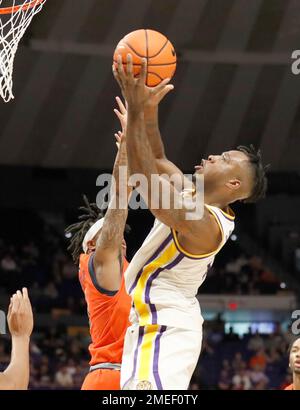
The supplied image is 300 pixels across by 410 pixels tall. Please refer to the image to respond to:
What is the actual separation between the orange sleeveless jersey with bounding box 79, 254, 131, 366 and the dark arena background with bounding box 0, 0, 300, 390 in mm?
6509

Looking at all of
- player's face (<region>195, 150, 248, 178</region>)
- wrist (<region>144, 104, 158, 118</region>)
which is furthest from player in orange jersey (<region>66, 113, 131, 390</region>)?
player's face (<region>195, 150, 248, 178</region>)

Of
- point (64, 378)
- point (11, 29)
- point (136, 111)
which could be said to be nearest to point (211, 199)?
point (136, 111)

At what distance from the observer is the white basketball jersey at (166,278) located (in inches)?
143

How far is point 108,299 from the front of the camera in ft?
13.8

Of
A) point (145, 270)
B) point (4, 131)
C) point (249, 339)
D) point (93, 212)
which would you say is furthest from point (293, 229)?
point (145, 270)

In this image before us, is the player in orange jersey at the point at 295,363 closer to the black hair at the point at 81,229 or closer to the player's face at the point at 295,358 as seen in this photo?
the player's face at the point at 295,358

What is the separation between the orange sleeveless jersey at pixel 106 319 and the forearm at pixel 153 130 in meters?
0.66

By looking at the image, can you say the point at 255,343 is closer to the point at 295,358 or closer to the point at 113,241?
the point at 295,358

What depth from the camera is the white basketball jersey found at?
3.63 m

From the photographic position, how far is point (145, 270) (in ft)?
12.1

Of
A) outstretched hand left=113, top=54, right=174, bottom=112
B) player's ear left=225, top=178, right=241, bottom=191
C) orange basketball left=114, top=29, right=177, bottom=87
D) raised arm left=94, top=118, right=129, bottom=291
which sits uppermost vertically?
orange basketball left=114, top=29, right=177, bottom=87

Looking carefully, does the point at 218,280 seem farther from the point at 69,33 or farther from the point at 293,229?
the point at 69,33

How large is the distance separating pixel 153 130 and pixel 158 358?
39.1 inches

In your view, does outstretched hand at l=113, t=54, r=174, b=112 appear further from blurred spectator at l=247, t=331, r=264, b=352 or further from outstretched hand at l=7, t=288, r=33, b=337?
blurred spectator at l=247, t=331, r=264, b=352
